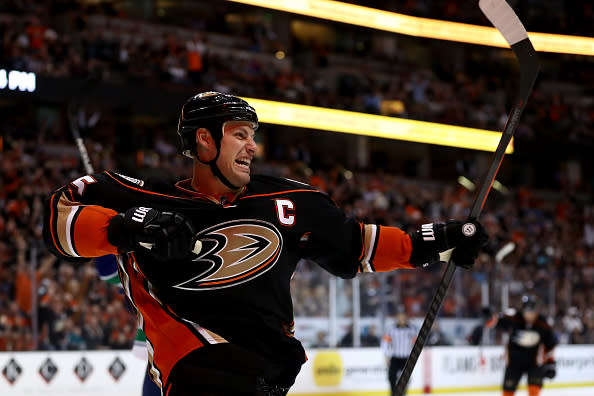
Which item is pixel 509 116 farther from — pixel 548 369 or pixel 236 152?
pixel 548 369

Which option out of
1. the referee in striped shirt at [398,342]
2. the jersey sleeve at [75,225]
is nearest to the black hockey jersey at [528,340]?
the referee in striped shirt at [398,342]

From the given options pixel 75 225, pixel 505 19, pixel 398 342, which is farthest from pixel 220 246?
pixel 398 342

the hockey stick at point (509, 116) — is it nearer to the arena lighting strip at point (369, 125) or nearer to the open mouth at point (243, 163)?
the open mouth at point (243, 163)

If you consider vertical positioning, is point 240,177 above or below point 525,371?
above

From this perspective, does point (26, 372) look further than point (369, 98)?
No

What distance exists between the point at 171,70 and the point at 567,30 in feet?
41.6

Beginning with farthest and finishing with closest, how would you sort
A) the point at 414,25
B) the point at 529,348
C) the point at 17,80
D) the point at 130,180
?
1. the point at 414,25
2. the point at 17,80
3. the point at 529,348
4. the point at 130,180

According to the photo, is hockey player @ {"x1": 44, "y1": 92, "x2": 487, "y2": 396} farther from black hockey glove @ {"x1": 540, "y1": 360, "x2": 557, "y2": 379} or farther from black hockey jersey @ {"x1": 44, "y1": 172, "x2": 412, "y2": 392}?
black hockey glove @ {"x1": 540, "y1": 360, "x2": 557, "y2": 379}

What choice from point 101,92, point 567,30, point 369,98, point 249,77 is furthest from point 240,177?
point 567,30

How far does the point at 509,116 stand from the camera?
117 inches

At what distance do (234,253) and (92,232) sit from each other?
1.33 ft

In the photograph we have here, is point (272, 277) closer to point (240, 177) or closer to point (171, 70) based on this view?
point (240, 177)

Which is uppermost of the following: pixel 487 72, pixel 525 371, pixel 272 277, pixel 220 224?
pixel 487 72

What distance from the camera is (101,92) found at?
15.5 metres
